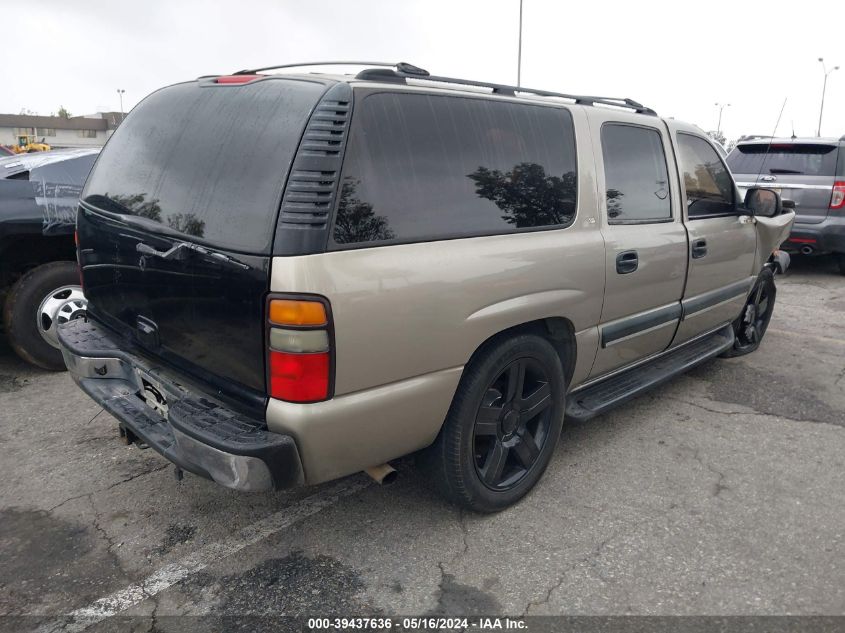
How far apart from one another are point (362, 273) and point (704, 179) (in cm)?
283

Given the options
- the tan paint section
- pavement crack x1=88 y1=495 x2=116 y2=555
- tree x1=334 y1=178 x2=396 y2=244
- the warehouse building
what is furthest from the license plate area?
the warehouse building

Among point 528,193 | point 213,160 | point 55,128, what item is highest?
point 55,128

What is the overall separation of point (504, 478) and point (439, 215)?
127cm

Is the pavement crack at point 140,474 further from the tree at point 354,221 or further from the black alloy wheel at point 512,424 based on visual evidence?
the tree at point 354,221

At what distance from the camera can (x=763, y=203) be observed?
14.2 ft

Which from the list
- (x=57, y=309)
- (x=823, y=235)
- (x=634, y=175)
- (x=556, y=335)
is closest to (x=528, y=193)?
(x=556, y=335)

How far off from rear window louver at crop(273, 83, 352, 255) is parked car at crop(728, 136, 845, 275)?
7.22 metres

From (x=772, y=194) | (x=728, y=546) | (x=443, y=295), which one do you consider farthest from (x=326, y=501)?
(x=772, y=194)

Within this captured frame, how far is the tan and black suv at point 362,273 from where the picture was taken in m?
2.16

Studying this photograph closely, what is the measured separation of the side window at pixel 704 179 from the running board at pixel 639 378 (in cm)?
88

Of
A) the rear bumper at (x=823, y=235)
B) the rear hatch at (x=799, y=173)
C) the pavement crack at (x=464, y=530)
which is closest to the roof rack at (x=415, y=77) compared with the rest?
the pavement crack at (x=464, y=530)

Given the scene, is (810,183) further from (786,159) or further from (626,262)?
(626,262)

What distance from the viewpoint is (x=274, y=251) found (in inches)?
82.5

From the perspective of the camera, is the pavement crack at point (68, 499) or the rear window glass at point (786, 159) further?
the rear window glass at point (786, 159)
